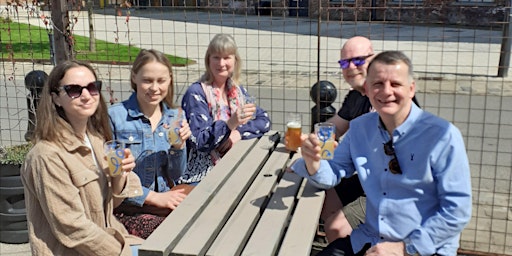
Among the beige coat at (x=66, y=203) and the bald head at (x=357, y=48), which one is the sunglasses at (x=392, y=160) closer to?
the bald head at (x=357, y=48)

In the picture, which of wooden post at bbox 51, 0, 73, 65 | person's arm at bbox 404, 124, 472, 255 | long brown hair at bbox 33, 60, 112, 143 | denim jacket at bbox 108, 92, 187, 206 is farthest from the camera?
wooden post at bbox 51, 0, 73, 65

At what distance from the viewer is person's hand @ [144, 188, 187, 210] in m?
3.23

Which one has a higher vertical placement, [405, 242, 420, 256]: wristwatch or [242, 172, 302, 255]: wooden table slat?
[242, 172, 302, 255]: wooden table slat

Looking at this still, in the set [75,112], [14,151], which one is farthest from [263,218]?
Answer: [14,151]

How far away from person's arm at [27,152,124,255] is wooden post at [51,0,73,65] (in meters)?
2.36

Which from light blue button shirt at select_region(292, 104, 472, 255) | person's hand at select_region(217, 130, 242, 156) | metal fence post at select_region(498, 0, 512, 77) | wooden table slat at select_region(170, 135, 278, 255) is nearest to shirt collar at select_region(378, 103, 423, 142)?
light blue button shirt at select_region(292, 104, 472, 255)

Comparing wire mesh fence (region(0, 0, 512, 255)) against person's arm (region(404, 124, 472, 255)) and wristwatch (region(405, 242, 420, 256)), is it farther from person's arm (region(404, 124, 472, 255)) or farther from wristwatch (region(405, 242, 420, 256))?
→ wristwatch (region(405, 242, 420, 256))

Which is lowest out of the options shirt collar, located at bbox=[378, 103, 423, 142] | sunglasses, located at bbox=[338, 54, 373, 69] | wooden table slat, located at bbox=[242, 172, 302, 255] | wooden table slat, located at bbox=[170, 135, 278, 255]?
wooden table slat, located at bbox=[242, 172, 302, 255]

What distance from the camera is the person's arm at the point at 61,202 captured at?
2558mm

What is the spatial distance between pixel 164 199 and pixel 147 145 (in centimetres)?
38

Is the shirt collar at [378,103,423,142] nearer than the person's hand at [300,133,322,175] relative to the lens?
Yes

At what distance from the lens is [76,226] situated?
8.52ft

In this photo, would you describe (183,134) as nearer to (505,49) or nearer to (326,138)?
(326,138)

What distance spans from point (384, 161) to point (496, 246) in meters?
2.36
